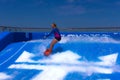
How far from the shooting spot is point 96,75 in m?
12.4

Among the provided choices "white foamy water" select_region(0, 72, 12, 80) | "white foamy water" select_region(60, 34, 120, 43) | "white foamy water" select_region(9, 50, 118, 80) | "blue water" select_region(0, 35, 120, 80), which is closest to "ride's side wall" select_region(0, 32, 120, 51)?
"white foamy water" select_region(60, 34, 120, 43)

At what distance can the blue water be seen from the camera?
497 inches

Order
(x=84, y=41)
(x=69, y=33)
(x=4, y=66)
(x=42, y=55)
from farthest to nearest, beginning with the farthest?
(x=69, y=33)
(x=84, y=41)
(x=42, y=55)
(x=4, y=66)

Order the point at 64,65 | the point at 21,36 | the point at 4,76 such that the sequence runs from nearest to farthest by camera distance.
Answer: the point at 4,76
the point at 64,65
the point at 21,36

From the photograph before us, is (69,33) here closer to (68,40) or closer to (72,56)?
(68,40)

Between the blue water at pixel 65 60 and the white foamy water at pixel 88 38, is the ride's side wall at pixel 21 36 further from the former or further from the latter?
the blue water at pixel 65 60

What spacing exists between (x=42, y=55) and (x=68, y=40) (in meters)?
2.75

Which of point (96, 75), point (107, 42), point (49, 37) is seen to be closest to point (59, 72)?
point (96, 75)

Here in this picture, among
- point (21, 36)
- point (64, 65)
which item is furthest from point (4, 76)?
point (21, 36)

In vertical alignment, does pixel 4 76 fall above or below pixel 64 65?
below

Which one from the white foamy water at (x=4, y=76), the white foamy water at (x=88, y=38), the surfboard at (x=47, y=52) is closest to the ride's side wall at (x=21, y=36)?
the white foamy water at (x=88, y=38)

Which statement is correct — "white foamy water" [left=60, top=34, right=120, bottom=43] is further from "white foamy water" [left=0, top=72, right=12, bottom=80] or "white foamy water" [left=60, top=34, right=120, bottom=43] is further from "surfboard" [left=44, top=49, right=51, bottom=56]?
"white foamy water" [left=0, top=72, right=12, bottom=80]

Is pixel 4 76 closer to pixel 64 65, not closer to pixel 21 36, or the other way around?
pixel 64 65

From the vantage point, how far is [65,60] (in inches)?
561
